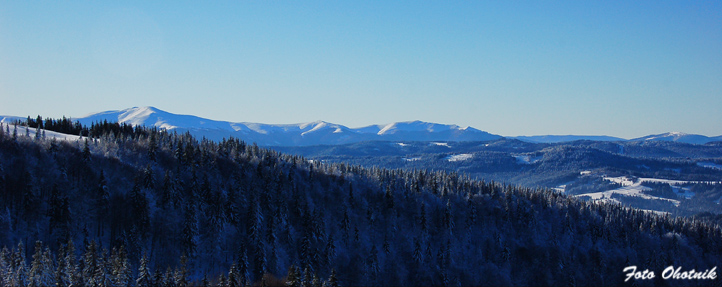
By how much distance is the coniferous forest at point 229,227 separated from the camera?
118 metres

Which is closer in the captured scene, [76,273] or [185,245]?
[76,273]

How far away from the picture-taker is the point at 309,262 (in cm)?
15062

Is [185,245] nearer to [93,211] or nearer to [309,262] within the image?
[93,211]

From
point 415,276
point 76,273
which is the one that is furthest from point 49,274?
point 415,276

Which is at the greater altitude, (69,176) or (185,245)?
(69,176)

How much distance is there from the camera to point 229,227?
15125 centimetres

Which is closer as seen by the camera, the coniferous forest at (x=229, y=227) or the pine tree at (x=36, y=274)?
the pine tree at (x=36, y=274)

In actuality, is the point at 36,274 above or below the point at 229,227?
above

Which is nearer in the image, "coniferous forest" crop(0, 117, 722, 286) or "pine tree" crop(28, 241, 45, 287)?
"pine tree" crop(28, 241, 45, 287)

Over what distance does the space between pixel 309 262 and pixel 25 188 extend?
75353mm

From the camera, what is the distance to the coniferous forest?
118000mm

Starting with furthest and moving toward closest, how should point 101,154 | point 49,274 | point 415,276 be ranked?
1. point 415,276
2. point 101,154
3. point 49,274

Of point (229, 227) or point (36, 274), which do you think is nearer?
point (36, 274)

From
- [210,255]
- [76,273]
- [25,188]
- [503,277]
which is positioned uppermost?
[25,188]
